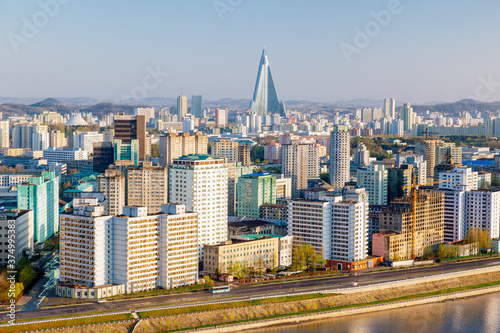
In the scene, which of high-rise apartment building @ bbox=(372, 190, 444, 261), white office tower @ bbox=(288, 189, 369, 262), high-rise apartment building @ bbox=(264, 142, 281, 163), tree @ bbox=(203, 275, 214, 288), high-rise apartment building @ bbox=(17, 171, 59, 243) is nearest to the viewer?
tree @ bbox=(203, 275, 214, 288)

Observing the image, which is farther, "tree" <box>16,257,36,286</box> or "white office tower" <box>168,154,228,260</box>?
"white office tower" <box>168,154,228,260</box>

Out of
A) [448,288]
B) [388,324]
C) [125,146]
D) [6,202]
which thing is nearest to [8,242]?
[6,202]

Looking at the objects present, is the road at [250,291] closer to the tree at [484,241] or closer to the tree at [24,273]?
the tree at [484,241]

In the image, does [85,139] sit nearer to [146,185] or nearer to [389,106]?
[146,185]

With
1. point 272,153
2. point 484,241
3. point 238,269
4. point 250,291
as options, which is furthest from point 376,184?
point 272,153

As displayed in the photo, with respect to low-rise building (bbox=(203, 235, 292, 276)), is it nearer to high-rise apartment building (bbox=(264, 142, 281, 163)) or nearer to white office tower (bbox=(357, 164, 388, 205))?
white office tower (bbox=(357, 164, 388, 205))

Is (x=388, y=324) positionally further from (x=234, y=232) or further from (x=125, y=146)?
(x=125, y=146)

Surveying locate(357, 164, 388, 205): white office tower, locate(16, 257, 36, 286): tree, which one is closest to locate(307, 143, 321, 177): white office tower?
locate(357, 164, 388, 205): white office tower

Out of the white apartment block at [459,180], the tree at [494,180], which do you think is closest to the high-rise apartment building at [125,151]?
the tree at [494,180]
